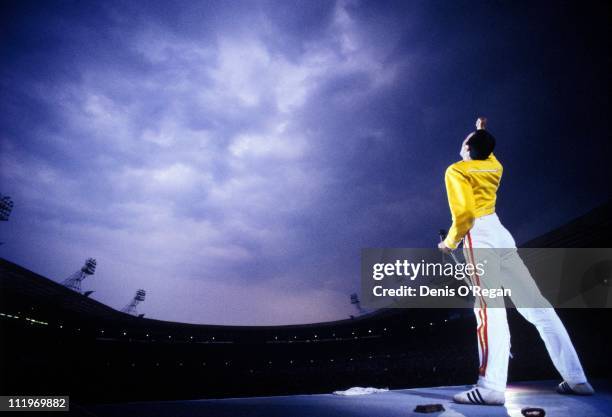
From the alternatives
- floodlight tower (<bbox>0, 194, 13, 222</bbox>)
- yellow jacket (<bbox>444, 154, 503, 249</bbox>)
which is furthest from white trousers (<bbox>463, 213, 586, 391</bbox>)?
floodlight tower (<bbox>0, 194, 13, 222</bbox>)

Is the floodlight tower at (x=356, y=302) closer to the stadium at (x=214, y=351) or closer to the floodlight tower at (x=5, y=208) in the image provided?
the stadium at (x=214, y=351)

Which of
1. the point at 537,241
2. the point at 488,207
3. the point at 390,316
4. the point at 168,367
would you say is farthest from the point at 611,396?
the point at 168,367

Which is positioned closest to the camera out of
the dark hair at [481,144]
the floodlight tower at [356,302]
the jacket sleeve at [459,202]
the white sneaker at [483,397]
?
the white sneaker at [483,397]

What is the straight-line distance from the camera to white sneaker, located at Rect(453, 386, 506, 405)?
6.66 feet

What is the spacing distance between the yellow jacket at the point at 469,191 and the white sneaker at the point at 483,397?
113 cm

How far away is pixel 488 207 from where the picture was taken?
2477 mm

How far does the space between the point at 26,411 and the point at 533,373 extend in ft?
46.5

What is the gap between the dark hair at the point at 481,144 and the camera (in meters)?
2.52

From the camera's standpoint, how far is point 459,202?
92.4 inches

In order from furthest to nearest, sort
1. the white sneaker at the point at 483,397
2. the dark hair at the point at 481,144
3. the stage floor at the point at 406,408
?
the dark hair at the point at 481,144, the white sneaker at the point at 483,397, the stage floor at the point at 406,408

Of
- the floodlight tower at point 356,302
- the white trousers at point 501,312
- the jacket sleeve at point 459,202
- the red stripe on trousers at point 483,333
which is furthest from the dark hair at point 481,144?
the floodlight tower at point 356,302

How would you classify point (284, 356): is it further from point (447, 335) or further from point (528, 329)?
point (528, 329)

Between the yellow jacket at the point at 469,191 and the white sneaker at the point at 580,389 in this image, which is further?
the yellow jacket at the point at 469,191

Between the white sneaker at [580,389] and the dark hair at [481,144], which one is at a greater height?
the dark hair at [481,144]
